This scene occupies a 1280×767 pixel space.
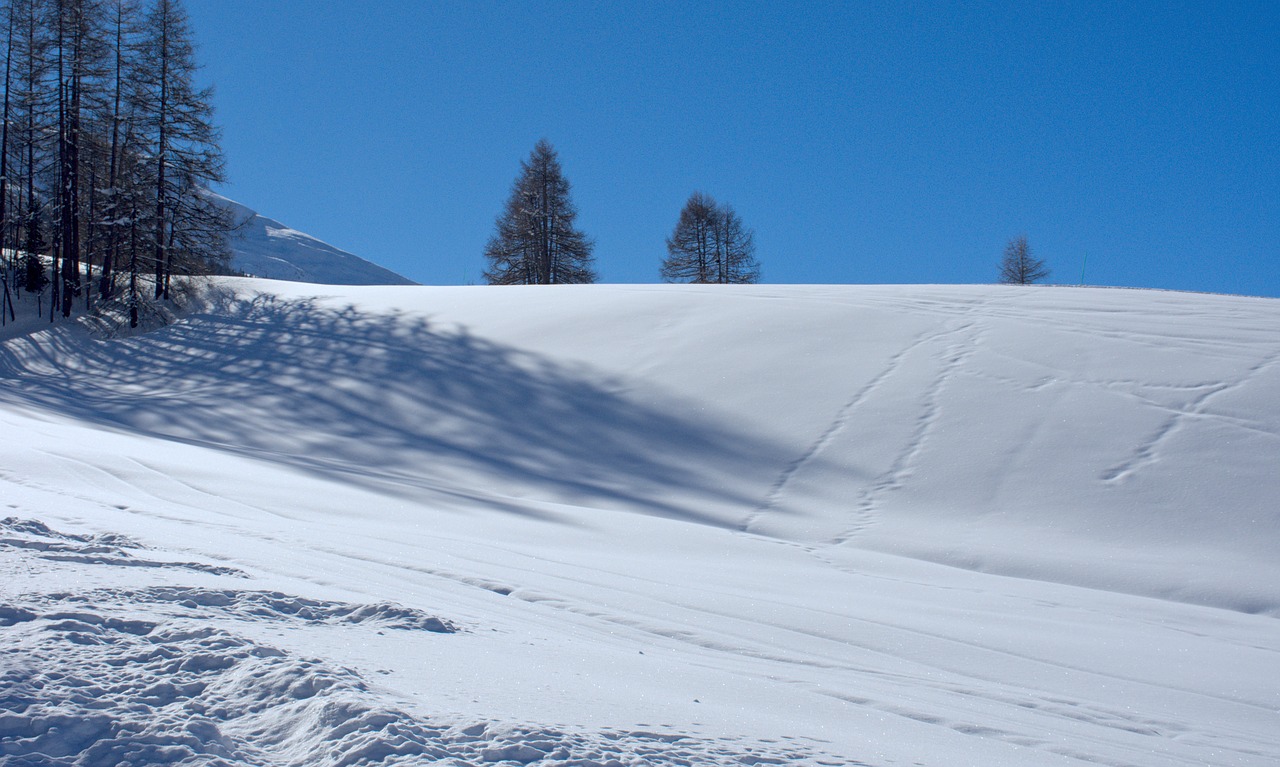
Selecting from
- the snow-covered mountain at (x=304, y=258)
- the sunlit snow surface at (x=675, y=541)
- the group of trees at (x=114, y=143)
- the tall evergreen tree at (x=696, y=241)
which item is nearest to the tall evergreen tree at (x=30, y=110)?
the group of trees at (x=114, y=143)

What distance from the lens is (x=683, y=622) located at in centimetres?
378

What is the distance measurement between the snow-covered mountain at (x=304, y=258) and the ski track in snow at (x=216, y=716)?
280 feet

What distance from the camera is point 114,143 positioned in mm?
21938

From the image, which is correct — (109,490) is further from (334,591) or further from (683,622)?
(683,622)

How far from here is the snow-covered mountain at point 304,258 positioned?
8600 cm

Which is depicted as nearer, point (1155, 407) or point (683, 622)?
point (683, 622)

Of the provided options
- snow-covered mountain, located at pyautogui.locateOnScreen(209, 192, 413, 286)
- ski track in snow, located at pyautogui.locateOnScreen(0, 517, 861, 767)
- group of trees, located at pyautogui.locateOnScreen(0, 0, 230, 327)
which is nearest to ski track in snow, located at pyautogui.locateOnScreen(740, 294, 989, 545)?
ski track in snow, located at pyautogui.locateOnScreen(0, 517, 861, 767)

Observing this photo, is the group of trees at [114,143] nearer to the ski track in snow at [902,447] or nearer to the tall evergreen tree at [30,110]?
the tall evergreen tree at [30,110]

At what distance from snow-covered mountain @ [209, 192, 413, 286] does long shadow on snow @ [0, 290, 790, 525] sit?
7050 cm

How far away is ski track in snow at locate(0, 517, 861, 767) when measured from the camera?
5.96 ft

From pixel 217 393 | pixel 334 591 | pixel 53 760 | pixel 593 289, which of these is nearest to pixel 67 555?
pixel 334 591

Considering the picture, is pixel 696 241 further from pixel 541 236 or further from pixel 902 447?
pixel 902 447

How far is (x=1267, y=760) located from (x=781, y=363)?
8.24 metres

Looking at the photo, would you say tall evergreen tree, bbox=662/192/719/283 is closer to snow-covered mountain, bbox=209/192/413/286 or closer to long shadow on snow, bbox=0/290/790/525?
long shadow on snow, bbox=0/290/790/525
